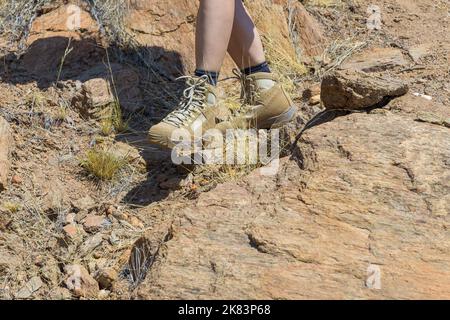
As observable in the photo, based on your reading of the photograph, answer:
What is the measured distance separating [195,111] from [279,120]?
49cm

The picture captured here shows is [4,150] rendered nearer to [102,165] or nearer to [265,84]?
[102,165]

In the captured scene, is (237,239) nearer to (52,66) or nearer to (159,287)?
(159,287)

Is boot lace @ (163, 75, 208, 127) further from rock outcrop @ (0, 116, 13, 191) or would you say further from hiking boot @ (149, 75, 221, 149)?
rock outcrop @ (0, 116, 13, 191)

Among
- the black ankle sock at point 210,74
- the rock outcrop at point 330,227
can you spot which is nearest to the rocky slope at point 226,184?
the rock outcrop at point 330,227

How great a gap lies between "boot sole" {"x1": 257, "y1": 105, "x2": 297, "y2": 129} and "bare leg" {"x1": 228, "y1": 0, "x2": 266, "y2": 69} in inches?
10.7

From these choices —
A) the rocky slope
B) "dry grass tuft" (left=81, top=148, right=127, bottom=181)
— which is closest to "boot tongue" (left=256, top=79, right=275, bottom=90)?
the rocky slope

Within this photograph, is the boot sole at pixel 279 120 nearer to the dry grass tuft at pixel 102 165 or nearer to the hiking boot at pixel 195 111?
the hiking boot at pixel 195 111

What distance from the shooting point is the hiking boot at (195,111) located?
3105mm

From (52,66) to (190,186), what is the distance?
1282 mm

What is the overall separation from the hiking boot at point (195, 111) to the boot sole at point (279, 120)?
334 millimetres

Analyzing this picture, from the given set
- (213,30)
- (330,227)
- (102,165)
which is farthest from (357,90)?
(102,165)

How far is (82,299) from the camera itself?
271cm

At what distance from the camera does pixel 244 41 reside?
3.48m

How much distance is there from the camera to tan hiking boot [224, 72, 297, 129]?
343 centimetres
